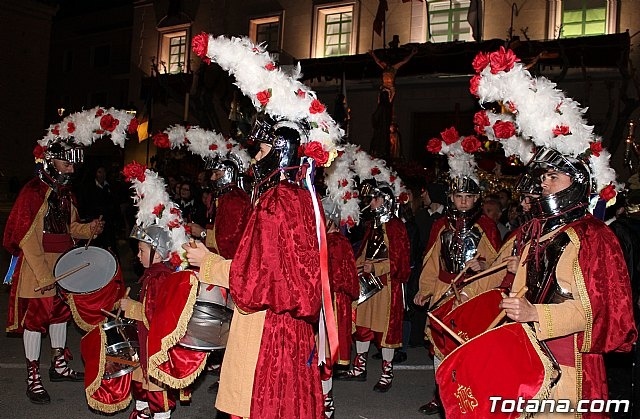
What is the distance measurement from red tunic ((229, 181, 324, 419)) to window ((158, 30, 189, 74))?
28700 millimetres

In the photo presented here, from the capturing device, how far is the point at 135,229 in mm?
4945

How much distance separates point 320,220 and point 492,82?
4.52 ft

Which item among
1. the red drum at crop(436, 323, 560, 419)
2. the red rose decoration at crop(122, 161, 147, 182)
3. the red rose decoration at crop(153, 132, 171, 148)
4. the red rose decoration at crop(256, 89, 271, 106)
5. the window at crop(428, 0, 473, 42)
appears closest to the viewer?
the red drum at crop(436, 323, 560, 419)

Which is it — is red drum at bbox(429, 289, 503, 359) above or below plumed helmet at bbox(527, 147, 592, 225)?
below

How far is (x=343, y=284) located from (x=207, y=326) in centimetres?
232

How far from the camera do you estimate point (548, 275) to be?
12.1ft

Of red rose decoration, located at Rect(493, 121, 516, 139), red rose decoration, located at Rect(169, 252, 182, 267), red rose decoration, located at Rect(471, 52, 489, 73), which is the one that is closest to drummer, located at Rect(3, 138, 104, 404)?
red rose decoration, located at Rect(169, 252, 182, 267)

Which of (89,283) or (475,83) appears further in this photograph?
(89,283)

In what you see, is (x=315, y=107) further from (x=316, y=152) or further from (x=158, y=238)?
(x=158, y=238)

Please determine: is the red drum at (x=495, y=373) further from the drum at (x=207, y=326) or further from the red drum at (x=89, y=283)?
the red drum at (x=89, y=283)

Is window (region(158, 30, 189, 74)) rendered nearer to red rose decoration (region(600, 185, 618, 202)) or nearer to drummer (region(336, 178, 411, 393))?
drummer (region(336, 178, 411, 393))

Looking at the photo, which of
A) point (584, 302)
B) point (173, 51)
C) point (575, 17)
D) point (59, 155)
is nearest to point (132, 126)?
point (59, 155)

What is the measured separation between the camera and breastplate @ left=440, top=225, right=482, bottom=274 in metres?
6.23

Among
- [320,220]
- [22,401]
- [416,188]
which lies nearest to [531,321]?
[320,220]
